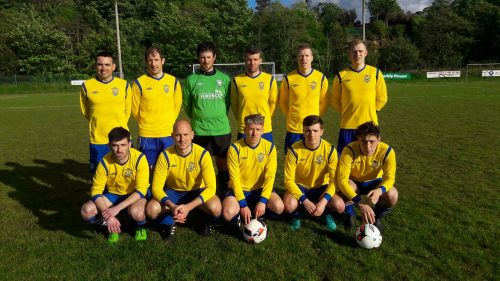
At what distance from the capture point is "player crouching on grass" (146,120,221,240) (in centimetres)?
367

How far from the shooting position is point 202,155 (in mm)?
3762

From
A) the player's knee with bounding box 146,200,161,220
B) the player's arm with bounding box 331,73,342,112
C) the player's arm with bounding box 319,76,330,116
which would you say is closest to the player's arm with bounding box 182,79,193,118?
the player's knee with bounding box 146,200,161,220

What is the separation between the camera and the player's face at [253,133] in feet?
12.1

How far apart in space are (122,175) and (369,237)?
2.46 m

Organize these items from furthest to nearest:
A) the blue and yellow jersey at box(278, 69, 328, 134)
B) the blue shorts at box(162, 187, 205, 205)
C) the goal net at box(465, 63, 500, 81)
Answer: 1. the goal net at box(465, 63, 500, 81)
2. the blue and yellow jersey at box(278, 69, 328, 134)
3. the blue shorts at box(162, 187, 205, 205)

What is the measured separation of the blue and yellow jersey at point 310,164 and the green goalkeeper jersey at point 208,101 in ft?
3.13

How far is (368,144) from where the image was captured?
371 cm

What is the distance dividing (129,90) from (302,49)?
6.84 ft

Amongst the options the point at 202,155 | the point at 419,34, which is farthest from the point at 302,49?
the point at 419,34

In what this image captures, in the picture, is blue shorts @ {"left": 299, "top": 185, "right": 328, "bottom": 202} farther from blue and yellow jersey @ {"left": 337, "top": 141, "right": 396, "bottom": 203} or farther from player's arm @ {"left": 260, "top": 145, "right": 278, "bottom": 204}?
player's arm @ {"left": 260, "top": 145, "right": 278, "bottom": 204}

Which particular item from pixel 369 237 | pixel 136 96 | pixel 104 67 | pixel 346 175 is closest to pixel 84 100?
pixel 104 67

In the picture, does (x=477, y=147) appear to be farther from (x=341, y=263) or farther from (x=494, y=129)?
(x=341, y=263)

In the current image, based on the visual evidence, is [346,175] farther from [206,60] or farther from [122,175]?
[122,175]

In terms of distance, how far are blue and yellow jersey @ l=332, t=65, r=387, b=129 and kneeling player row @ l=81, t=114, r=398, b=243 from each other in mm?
525
